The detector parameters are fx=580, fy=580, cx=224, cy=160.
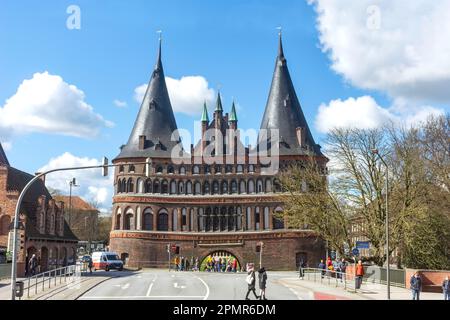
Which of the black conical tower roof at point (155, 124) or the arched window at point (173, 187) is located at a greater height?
the black conical tower roof at point (155, 124)

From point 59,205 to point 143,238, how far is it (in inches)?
547

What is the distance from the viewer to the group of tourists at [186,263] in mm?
64375

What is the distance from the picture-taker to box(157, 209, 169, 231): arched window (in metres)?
68.2

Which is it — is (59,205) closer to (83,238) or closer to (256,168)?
(256,168)

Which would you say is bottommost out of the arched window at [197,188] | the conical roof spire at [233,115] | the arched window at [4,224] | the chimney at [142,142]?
the arched window at [4,224]

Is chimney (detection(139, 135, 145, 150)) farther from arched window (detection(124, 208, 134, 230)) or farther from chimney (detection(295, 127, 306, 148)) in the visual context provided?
chimney (detection(295, 127, 306, 148))

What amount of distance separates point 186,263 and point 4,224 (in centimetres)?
2544

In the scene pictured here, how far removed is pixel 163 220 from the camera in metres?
68.6

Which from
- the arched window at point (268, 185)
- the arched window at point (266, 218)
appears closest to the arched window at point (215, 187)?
the arched window at point (268, 185)

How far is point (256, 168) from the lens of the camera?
68938mm

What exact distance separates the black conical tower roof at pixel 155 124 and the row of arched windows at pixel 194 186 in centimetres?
339

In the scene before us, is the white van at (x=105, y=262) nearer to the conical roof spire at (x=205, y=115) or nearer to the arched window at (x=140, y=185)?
the arched window at (x=140, y=185)

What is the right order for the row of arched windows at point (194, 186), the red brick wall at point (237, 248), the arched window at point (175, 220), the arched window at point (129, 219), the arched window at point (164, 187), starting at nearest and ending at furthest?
the red brick wall at point (237, 248) < the arched window at point (129, 219) < the arched window at point (175, 220) < the row of arched windows at point (194, 186) < the arched window at point (164, 187)

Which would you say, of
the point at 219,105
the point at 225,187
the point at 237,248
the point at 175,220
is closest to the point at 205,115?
the point at 219,105
